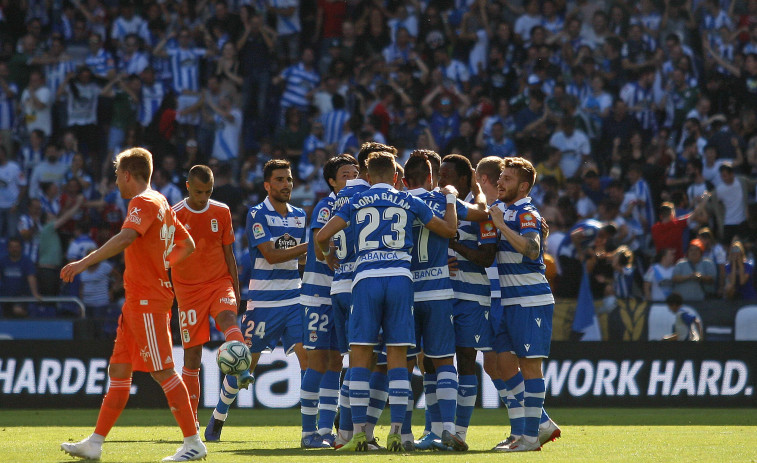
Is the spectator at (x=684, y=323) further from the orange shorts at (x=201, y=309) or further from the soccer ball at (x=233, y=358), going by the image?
the soccer ball at (x=233, y=358)

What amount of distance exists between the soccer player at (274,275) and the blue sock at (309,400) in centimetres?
92

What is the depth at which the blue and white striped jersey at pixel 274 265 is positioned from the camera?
10555 millimetres

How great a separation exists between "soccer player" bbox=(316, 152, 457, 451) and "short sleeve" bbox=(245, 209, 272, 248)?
1779 mm

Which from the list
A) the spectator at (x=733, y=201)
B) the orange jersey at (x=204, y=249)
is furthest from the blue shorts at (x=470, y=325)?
the spectator at (x=733, y=201)

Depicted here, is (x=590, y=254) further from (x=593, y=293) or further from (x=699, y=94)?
(x=699, y=94)

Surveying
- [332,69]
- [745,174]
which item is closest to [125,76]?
[332,69]

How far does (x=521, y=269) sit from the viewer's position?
30.1 feet

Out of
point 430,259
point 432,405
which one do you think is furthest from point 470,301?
point 432,405

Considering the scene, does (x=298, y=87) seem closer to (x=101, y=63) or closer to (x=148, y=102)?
(x=148, y=102)

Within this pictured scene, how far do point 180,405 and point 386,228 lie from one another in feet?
7.02

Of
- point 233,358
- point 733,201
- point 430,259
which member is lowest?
point 233,358

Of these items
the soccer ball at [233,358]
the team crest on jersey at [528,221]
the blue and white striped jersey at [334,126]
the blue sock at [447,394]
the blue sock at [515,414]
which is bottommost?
the blue sock at [515,414]

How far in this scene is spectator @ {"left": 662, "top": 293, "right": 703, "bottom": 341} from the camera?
14648 mm

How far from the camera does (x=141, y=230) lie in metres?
7.95
